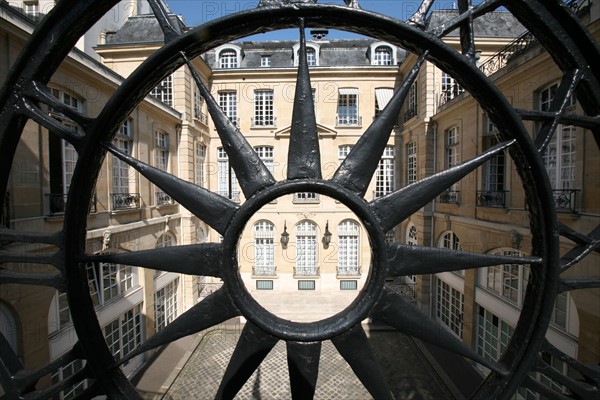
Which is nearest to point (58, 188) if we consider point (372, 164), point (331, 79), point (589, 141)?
point (372, 164)

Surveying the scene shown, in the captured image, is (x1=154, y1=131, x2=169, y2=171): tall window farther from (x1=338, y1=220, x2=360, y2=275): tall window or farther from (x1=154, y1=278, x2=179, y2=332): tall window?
(x1=338, y1=220, x2=360, y2=275): tall window

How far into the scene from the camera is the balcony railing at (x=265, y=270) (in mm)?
20656

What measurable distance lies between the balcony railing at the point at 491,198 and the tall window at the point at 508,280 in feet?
5.99

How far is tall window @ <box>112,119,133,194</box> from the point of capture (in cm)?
1215

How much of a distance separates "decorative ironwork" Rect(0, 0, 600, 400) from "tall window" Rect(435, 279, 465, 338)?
41.1 ft

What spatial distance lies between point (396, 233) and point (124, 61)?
20956mm

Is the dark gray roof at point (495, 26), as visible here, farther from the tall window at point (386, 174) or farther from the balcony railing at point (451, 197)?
the balcony railing at point (451, 197)

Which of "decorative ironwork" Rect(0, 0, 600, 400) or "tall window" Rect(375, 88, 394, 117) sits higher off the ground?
"tall window" Rect(375, 88, 394, 117)

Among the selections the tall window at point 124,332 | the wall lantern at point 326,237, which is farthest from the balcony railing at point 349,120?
the tall window at point 124,332

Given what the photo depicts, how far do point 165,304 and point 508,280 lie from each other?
15.1 m

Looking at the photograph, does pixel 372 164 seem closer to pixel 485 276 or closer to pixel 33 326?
pixel 33 326

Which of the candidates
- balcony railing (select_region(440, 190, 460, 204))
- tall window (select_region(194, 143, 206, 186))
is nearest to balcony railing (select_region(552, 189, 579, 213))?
balcony railing (select_region(440, 190, 460, 204))

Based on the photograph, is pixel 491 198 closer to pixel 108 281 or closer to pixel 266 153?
pixel 266 153

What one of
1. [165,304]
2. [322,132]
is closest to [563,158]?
[322,132]
